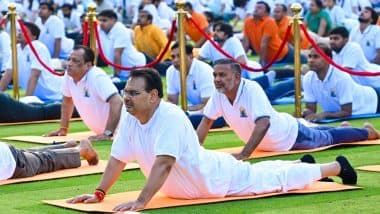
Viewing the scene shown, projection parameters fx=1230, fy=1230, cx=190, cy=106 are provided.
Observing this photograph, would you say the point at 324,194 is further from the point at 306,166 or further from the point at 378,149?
the point at 378,149

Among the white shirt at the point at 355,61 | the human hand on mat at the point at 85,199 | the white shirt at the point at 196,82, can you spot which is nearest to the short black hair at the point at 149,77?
the human hand on mat at the point at 85,199

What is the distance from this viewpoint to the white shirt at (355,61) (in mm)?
15914

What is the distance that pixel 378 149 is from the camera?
1153 cm

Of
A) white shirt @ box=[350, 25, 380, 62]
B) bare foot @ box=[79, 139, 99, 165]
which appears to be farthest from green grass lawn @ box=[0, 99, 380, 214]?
white shirt @ box=[350, 25, 380, 62]

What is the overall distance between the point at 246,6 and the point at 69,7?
6126 mm

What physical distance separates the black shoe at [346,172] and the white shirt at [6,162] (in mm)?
2600

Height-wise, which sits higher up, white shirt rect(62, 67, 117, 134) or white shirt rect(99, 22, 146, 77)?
white shirt rect(62, 67, 117, 134)

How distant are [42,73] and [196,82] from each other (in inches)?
118

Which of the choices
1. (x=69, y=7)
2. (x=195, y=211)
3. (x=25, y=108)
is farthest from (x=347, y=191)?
(x=69, y=7)

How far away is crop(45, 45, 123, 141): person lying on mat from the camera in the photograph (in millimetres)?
12609

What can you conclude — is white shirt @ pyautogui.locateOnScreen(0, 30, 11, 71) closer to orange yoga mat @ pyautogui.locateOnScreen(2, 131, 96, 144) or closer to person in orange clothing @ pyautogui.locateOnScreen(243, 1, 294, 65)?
person in orange clothing @ pyautogui.locateOnScreen(243, 1, 294, 65)

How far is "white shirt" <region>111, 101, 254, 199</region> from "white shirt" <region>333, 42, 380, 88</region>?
7.35m

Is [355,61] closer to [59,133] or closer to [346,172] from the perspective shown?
[59,133]

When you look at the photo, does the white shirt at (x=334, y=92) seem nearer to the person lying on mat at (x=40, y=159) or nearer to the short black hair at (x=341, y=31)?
the short black hair at (x=341, y=31)
